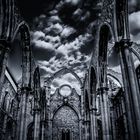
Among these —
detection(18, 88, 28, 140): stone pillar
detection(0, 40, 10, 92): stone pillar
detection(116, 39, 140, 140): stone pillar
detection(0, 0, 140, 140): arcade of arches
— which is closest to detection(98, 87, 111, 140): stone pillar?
detection(0, 0, 140, 140): arcade of arches

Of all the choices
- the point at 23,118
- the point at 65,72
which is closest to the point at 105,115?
the point at 23,118

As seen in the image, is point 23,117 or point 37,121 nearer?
point 23,117

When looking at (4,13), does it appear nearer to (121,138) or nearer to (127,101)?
(127,101)

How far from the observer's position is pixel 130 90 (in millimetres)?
7941

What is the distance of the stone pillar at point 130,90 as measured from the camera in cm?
723

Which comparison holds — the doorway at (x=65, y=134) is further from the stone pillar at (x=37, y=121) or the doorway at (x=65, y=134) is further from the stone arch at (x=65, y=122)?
the stone pillar at (x=37, y=121)

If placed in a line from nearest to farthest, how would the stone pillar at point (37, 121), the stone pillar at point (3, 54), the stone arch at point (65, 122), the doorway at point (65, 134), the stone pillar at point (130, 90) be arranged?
1. the stone pillar at point (130, 90)
2. the stone pillar at point (3, 54)
3. the stone pillar at point (37, 121)
4. the doorway at point (65, 134)
5. the stone arch at point (65, 122)

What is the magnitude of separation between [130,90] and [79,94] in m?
18.7

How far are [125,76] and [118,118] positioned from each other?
15.6 m

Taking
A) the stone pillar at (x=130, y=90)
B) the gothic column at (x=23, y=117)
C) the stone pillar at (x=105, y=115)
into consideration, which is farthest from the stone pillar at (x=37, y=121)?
the stone pillar at (x=130, y=90)

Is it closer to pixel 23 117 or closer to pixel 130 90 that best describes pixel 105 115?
pixel 130 90

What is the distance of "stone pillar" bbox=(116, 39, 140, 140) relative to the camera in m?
7.23

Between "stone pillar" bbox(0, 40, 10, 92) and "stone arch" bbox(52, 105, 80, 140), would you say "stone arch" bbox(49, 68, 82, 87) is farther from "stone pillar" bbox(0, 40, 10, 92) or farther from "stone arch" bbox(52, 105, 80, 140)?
"stone pillar" bbox(0, 40, 10, 92)

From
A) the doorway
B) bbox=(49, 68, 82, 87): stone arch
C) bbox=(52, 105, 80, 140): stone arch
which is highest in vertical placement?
bbox=(49, 68, 82, 87): stone arch
